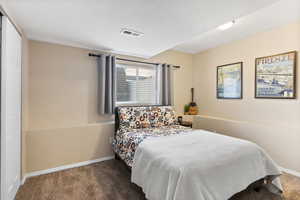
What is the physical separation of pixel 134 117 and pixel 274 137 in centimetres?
249

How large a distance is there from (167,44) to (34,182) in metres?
3.08

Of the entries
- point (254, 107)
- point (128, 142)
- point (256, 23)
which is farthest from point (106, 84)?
point (254, 107)

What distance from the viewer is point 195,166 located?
137 centimetres

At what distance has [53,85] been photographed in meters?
2.59

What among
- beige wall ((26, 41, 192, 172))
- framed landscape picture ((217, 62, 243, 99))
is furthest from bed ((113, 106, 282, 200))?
framed landscape picture ((217, 62, 243, 99))

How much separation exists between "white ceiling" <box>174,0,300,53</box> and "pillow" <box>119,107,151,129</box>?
1756mm

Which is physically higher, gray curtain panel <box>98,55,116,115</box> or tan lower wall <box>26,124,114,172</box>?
gray curtain panel <box>98,55,116,115</box>

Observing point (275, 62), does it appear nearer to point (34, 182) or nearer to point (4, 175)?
point (4, 175)

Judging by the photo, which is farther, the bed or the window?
the window

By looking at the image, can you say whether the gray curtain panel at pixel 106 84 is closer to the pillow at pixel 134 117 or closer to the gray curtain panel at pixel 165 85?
the pillow at pixel 134 117

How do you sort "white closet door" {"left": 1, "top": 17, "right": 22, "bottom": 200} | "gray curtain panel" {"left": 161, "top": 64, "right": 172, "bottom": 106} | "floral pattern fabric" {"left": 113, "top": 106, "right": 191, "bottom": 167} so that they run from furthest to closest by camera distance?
1. "gray curtain panel" {"left": 161, "top": 64, "right": 172, "bottom": 106}
2. "floral pattern fabric" {"left": 113, "top": 106, "right": 191, "bottom": 167}
3. "white closet door" {"left": 1, "top": 17, "right": 22, "bottom": 200}

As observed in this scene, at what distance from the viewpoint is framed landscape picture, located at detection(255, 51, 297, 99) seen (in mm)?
2367

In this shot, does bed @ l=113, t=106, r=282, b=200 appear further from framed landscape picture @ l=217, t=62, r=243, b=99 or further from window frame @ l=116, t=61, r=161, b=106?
framed landscape picture @ l=217, t=62, r=243, b=99

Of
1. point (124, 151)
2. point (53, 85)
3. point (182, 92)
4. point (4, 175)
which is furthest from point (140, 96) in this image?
point (4, 175)
